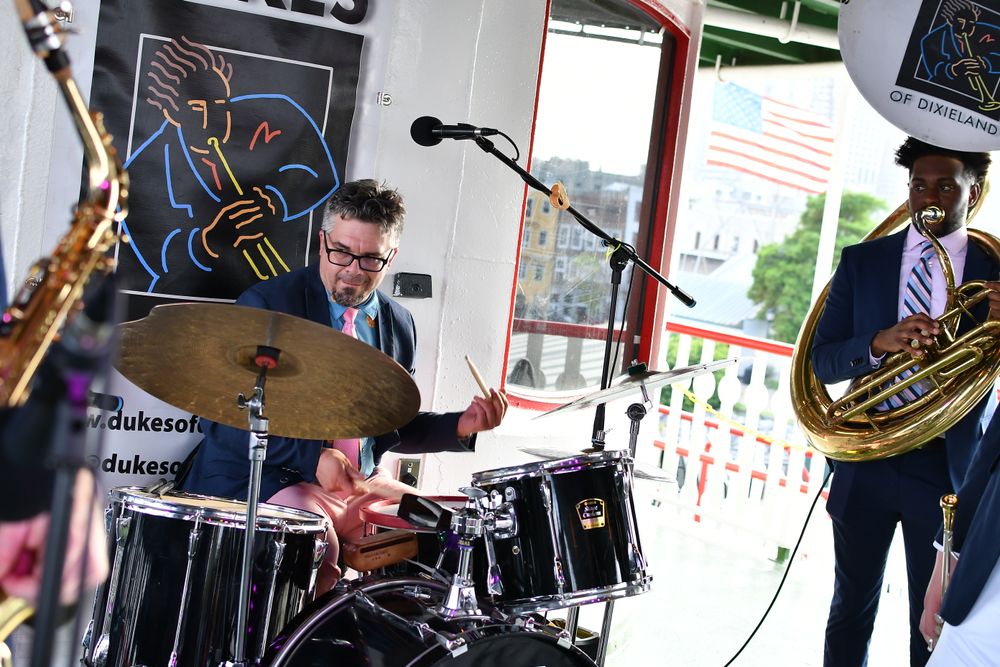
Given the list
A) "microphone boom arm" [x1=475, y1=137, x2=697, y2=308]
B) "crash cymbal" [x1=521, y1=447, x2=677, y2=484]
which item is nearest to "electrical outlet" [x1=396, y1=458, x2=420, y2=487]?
"crash cymbal" [x1=521, y1=447, x2=677, y2=484]

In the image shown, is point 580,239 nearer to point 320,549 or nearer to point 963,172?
point 963,172

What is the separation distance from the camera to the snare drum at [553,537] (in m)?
2.39

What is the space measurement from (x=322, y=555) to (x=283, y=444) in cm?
45

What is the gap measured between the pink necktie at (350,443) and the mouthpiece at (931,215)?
1669mm

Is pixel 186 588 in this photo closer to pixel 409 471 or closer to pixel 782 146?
pixel 409 471

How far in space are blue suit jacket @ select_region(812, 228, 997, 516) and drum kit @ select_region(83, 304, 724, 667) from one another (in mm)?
937

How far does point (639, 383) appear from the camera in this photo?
8.89ft

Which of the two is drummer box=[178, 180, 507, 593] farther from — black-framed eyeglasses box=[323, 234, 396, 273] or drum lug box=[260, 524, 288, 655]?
drum lug box=[260, 524, 288, 655]

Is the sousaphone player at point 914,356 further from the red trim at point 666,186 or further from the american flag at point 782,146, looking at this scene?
the american flag at point 782,146

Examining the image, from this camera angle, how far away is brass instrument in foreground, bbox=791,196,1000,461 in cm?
281

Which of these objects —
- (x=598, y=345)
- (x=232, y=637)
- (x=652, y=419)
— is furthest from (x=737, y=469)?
(x=232, y=637)

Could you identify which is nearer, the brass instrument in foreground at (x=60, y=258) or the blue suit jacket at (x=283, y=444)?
the brass instrument in foreground at (x=60, y=258)

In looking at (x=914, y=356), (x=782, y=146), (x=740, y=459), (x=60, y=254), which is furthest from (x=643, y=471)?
(x=782, y=146)

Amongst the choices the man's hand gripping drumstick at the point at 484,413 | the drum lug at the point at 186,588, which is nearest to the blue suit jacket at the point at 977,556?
the man's hand gripping drumstick at the point at 484,413
